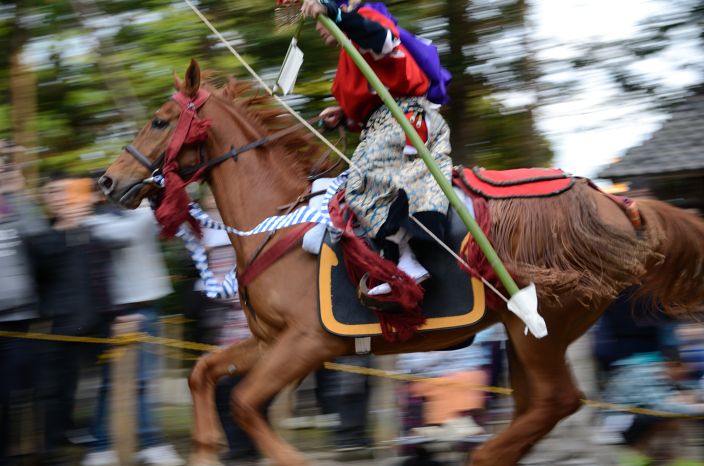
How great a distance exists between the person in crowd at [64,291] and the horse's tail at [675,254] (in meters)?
3.36

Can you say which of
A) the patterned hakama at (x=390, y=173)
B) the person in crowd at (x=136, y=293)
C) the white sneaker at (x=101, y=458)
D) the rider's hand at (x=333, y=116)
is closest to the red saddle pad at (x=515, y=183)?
the patterned hakama at (x=390, y=173)

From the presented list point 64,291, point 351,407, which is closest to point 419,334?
point 351,407

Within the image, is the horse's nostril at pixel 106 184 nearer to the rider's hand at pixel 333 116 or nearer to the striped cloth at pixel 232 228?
the striped cloth at pixel 232 228

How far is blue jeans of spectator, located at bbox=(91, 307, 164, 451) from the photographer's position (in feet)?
21.1

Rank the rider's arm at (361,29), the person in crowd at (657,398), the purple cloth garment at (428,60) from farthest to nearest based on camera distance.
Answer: the person in crowd at (657,398) < the purple cloth garment at (428,60) < the rider's arm at (361,29)

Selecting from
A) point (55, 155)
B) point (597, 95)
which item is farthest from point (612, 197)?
point (55, 155)

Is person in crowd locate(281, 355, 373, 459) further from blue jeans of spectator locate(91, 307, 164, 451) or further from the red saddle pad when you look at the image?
the red saddle pad

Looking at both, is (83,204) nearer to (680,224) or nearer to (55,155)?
(55,155)

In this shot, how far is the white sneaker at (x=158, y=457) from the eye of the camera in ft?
20.8

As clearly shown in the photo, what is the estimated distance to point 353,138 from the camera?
675cm

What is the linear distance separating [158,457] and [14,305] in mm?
1333

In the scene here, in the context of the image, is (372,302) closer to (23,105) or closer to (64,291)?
(64,291)

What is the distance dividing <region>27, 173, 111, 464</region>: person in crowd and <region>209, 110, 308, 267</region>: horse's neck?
139 centimetres

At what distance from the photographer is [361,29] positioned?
15.0 feet
